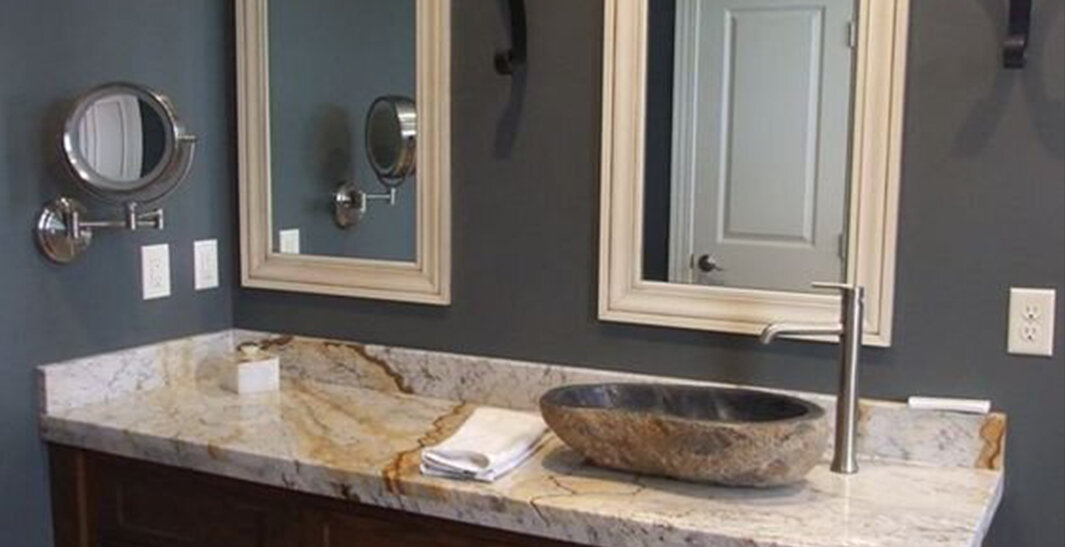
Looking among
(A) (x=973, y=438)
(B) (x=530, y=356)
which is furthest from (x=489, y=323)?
(A) (x=973, y=438)

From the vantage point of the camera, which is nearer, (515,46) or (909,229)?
(909,229)

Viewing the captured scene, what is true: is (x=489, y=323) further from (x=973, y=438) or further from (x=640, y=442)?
(x=973, y=438)

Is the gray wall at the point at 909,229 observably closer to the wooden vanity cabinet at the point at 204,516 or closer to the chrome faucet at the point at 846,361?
the chrome faucet at the point at 846,361

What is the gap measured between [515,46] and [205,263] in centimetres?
89

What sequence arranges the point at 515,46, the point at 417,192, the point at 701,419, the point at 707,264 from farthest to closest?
the point at 417,192 → the point at 515,46 → the point at 707,264 → the point at 701,419

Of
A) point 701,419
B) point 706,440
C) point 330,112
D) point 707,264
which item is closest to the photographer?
point 706,440

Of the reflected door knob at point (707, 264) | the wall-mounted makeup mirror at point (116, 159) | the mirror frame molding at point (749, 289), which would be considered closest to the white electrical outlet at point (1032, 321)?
the mirror frame molding at point (749, 289)

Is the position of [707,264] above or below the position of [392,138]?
below

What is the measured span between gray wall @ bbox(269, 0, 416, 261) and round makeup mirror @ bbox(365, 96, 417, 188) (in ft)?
0.07

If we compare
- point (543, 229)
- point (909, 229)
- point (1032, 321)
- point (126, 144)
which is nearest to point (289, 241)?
point (126, 144)

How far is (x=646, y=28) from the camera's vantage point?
2.12m

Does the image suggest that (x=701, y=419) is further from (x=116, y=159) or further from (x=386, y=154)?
(x=116, y=159)

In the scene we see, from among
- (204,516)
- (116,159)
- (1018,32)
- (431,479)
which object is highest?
(1018,32)

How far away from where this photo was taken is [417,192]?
2395 millimetres
